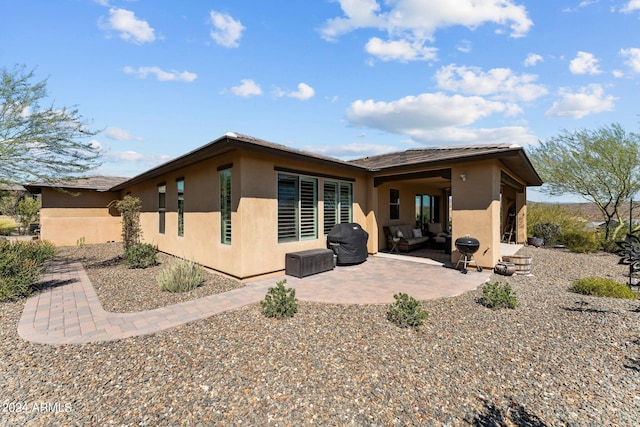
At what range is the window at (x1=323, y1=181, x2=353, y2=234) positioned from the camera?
8.64 m

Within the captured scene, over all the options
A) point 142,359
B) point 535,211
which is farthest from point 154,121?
point 535,211

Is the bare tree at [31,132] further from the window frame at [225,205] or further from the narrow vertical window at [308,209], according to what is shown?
the narrow vertical window at [308,209]

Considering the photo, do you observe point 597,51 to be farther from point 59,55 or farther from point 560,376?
point 59,55

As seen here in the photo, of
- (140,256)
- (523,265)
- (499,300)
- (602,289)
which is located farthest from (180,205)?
(602,289)

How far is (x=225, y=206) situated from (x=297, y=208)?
1905 millimetres

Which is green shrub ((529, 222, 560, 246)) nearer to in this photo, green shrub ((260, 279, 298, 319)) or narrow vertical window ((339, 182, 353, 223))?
narrow vertical window ((339, 182, 353, 223))

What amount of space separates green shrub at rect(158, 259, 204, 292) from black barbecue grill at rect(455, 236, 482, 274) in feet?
22.0

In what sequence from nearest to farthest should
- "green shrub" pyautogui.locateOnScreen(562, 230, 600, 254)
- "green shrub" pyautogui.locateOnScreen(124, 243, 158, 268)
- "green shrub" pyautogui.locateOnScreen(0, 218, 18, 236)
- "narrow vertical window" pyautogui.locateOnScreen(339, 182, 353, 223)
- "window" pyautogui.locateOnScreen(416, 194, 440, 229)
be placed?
"green shrub" pyautogui.locateOnScreen(124, 243, 158, 268) → "narrow vertical window" pyautogui.locateOnScreen(339, 182, 353, 223) → "green shrub" pyautogui.locateOnScreen(562, 230, 600, 254) → "window" pyautogui.locateOnScreen(416, 194, 440, 229) → "green shrub" pyautogui.locateOnScreen(0, 218, 18, 236)

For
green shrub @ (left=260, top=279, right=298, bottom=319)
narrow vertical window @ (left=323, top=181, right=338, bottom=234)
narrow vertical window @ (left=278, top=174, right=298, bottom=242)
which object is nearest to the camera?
green shrub @ (left=260, top=279, right=298, bottom=319)

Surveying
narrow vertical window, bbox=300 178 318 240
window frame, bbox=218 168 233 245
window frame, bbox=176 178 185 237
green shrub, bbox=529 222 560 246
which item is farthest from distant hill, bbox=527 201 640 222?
window frame, bbox=176 178 185 237

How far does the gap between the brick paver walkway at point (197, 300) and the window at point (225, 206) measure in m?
1.54

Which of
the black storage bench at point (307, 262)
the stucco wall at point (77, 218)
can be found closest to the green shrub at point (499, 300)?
the black storage bench at point (307, 262)

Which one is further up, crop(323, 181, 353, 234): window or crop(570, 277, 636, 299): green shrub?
crop(323, 181, 353, 234): window

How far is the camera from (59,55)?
6758mm
